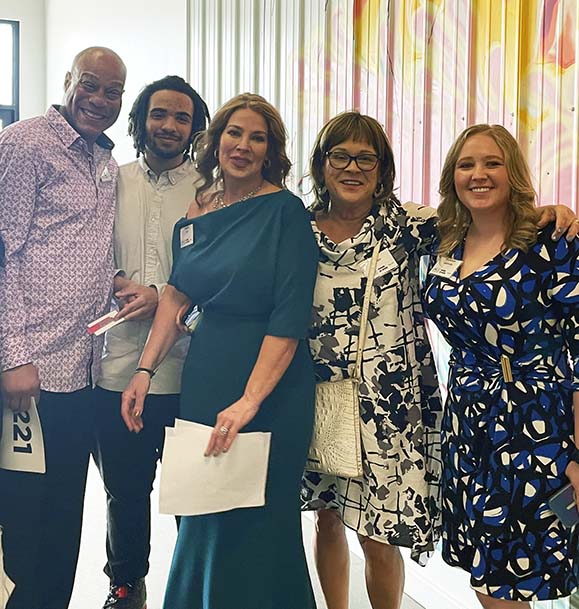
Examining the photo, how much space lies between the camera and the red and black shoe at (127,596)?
2609mm

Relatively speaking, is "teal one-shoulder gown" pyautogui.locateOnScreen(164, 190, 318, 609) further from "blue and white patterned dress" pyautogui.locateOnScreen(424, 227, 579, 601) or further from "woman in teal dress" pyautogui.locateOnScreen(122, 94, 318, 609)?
"blue and white patterned dress" pyautogui.locateOnScreen(424, 227, 579, 601)

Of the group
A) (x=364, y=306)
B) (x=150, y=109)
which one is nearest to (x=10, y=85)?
(x=150, y=109)

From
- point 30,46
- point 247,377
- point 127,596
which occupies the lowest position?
point 127,596

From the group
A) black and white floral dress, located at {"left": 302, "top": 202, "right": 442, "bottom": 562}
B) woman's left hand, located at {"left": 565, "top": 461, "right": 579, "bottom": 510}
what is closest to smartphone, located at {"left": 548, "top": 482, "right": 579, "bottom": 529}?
woman's left hand, located at {"left": 565, "top": 461, "right": 579, "bottom": 510}

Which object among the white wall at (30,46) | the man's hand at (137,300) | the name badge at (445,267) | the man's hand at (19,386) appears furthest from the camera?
the white wall at (30,46)

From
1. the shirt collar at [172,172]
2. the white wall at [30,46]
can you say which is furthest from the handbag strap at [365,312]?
the white wall at [30,46]

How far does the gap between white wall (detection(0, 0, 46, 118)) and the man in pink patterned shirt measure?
6766 millimetres

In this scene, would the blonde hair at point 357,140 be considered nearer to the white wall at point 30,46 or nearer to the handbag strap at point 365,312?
the handbag strap at point 365,312

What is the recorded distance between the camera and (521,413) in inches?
71.0

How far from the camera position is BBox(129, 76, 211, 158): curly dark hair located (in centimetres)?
243

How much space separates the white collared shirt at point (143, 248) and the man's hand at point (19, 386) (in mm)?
304

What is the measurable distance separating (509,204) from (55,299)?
114 cm

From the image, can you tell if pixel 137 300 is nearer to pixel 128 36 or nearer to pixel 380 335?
pixel 380 335

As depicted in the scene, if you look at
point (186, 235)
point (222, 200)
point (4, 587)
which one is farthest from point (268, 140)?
point (4, 587)
